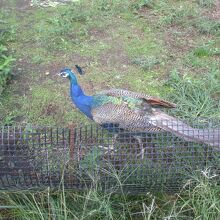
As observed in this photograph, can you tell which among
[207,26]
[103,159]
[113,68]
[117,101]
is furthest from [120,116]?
[207,26]

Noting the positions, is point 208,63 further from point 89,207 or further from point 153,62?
point 89,207

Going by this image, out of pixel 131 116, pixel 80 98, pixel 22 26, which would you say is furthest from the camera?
pixel 22 26

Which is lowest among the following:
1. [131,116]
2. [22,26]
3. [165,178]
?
[165,178]

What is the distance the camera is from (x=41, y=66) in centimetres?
475

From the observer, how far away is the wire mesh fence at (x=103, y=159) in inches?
114

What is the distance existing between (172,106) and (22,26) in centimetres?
257

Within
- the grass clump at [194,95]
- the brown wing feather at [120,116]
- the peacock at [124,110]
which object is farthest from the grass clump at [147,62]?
the brown wing feather at [120,116]

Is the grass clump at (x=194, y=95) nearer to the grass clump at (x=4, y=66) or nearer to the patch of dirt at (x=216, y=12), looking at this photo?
the patch of dirt at (x=216, y=12)

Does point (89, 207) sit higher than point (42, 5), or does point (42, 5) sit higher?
point (42, 5)

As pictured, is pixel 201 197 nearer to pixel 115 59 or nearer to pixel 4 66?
pixel 115 59

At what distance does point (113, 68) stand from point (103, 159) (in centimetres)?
196

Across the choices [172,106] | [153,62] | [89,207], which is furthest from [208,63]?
[89,207]

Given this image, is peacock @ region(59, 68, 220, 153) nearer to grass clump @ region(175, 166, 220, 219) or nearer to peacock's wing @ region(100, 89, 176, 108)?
peacock's wing @ region(100, 89, 176, 108)

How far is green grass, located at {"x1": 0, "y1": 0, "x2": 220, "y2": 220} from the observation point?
9.76 feet
